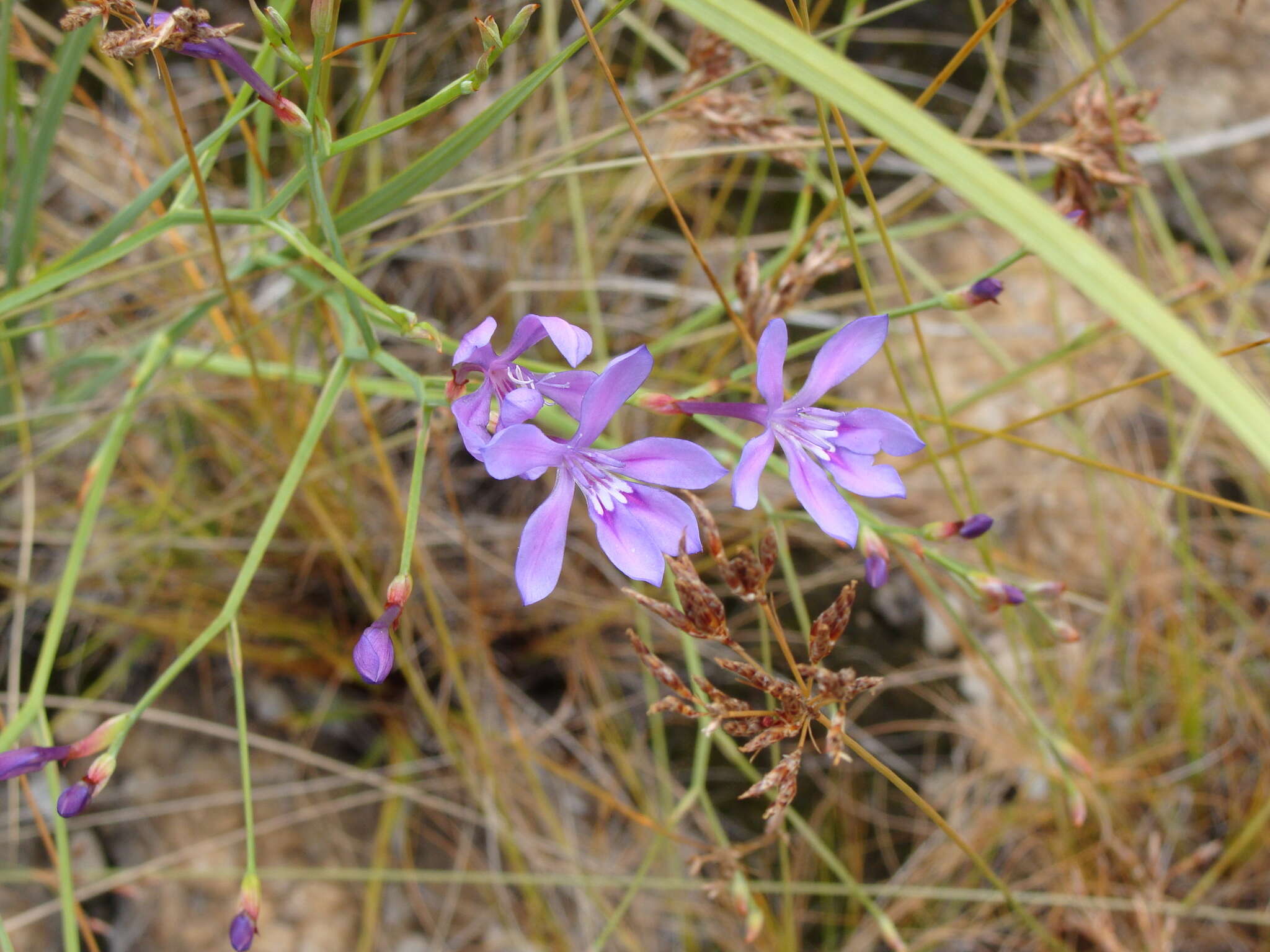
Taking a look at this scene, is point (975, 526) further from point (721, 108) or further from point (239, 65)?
point (239, 65)

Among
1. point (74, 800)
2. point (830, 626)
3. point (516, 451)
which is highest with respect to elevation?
point (516, 451)

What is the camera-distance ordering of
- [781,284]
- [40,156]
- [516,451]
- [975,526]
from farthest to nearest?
[40,156]
[781,284]
[975,526]
[516,451]

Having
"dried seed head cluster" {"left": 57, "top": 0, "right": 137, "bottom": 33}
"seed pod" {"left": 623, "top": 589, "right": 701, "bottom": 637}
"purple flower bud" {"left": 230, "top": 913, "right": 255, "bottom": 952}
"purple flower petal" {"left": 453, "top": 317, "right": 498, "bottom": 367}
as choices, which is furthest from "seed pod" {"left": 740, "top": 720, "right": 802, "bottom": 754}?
"dried seed head cluster" {"left": 57, "top": 0, "right": 137, "bottom": 33}

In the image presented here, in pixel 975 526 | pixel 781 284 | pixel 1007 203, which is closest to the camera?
pixel 1007 203

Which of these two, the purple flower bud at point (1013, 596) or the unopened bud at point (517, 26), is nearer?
the unopened bud at point (517, 26)

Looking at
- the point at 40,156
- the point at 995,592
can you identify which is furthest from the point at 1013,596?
the point at 40,156

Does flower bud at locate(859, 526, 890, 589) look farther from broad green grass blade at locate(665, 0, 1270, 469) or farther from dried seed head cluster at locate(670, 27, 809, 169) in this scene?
dried seed head cluster at locate(670, 27, 809, 169)

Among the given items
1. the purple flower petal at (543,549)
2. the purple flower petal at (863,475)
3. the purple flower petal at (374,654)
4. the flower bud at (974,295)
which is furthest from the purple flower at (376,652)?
the flower bud at (974,295)

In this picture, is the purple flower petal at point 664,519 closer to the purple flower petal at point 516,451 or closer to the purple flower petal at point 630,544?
the purple flower petal at point 630,544
